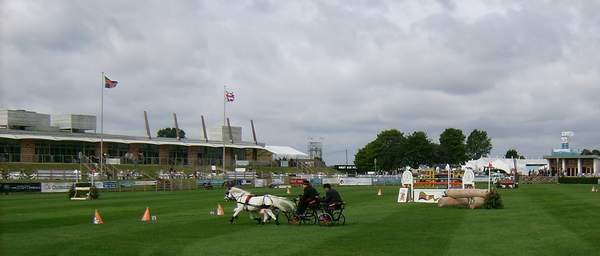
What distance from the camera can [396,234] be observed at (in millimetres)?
21453

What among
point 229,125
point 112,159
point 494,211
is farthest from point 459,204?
point 229,125

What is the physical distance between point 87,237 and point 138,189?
165 feet

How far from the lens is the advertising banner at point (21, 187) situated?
198 ft

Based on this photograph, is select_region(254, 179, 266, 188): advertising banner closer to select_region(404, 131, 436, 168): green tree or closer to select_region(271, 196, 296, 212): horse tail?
select_region(271, 196, 296, 212): horse tail

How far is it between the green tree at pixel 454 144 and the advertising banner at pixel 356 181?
73.0m

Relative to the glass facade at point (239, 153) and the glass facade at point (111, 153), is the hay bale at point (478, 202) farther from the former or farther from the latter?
the glass facade at point (239, 153)

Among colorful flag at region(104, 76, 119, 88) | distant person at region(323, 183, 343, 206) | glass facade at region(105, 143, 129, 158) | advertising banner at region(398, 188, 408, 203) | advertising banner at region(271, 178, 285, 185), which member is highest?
colorful flag at region(104, 76, 119, 88)

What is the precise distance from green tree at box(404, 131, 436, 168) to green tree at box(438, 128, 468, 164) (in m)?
8.63

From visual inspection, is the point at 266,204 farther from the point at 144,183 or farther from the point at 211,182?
the point at 211,182

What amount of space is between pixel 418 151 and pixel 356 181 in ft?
208

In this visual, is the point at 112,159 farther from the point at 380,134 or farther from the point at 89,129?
the point at 380,134

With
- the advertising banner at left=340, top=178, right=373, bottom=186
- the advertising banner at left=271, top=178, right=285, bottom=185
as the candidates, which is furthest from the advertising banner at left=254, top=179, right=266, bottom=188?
the advertising banner at left=340, top=178, right=373, bottom=186

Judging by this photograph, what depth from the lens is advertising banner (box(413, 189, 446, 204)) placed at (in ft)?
133

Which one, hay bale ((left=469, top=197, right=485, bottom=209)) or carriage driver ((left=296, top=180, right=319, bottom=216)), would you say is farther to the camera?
hay bale ((left=469, top=197, right=485, bottom=209))
